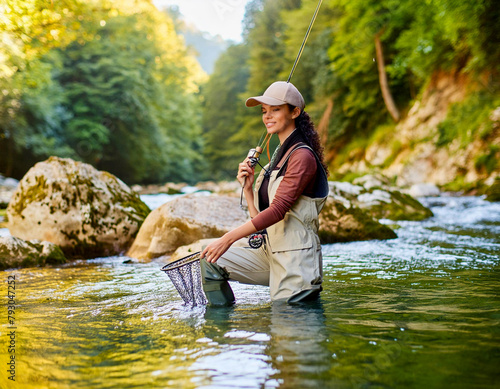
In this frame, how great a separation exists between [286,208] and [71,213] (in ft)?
16.3

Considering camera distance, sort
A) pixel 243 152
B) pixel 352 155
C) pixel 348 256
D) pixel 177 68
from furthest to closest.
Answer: pixel 177 68, pixel 243 152, pixel 352 155, pixel 348 256

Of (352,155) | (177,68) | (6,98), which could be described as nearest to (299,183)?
(6,98)

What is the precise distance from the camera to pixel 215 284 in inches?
140

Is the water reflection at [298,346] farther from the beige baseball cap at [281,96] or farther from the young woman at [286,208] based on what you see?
the beige baseball cap at [281,96]

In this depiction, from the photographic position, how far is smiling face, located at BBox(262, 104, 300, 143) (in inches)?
130

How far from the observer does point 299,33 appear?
3042 centimetres

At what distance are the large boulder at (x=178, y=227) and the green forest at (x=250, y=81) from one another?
17.9 feet

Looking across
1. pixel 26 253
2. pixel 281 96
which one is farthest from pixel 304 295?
pixel 26 253

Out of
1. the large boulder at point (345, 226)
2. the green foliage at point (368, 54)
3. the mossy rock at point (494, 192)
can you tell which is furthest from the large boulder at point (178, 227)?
the green foliage at point (368, 54)

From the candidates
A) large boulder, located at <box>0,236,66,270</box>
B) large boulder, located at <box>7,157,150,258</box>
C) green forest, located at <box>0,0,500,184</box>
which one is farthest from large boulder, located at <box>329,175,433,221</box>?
large boulder, located at <box>0,236,66,270</box>

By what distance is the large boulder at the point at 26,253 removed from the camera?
5828 millimetres

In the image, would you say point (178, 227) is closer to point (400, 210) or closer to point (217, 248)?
point (217, 248)

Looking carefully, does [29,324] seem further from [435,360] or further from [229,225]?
[229,225]

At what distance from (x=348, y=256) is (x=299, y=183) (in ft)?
11.4
